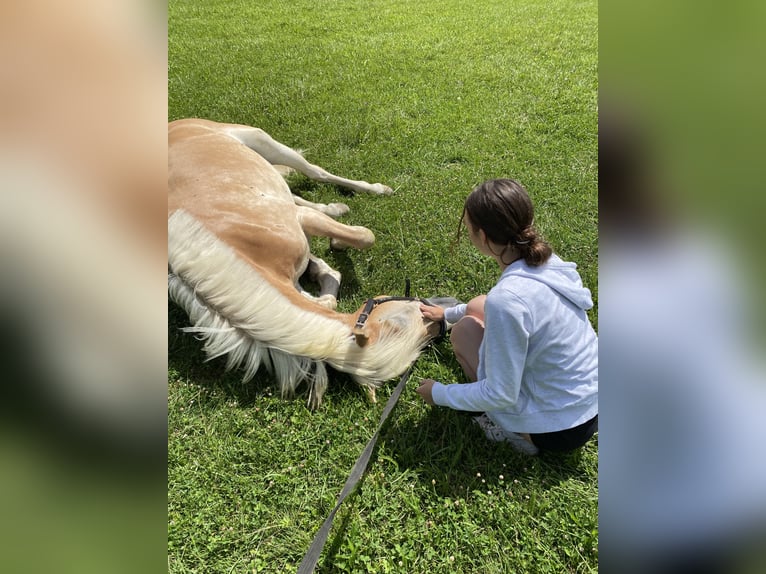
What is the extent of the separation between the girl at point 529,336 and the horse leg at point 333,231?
173 cm

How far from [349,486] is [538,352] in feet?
3.35

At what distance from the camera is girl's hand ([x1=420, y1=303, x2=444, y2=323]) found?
9.63ft

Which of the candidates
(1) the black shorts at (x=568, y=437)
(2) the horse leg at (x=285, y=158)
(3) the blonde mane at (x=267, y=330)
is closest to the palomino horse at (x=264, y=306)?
(3) the blonde mane at (x=267, y=330)

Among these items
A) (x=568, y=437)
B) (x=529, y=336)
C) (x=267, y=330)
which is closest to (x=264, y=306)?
(x=267, y=330)

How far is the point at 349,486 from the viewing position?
82.4 inches
